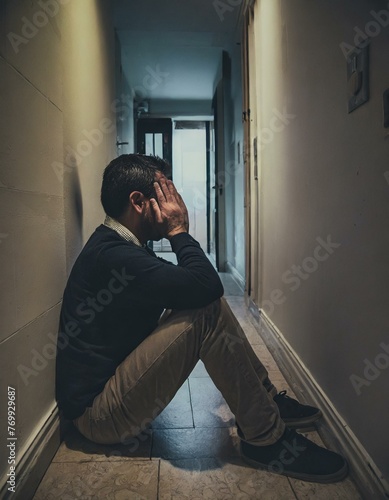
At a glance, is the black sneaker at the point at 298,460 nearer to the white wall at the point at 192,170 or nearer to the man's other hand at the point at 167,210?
the man's other hand at the point at 167,210

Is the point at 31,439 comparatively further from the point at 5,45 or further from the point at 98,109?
the point at 98,109

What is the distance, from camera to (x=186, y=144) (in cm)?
688

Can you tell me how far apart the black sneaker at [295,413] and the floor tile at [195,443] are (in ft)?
0.63

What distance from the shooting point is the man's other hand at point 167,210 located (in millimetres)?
1219

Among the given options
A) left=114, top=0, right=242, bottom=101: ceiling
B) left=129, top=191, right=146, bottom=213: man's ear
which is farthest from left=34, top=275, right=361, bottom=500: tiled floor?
left=114, top=0, right=242, bottom=101: ceiling

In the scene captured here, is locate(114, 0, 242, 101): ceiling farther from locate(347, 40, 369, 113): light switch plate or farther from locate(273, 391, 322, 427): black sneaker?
locate(273, 391, 322, 427): black sneaker

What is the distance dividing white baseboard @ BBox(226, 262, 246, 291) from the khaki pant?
2421 mm

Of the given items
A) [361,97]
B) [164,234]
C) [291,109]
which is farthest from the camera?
[291,109]

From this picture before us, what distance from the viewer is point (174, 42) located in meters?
3.91

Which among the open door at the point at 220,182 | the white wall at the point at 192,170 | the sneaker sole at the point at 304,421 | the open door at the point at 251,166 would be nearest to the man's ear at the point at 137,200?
the sneaker sole at the point at 304,421

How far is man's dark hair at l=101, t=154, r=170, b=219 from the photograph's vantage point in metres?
1.20

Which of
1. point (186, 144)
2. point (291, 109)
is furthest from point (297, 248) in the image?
point (186, 144)

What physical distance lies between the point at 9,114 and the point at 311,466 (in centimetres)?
123

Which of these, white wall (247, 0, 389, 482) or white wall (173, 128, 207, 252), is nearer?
white wall (247, 0, 389, 482)
